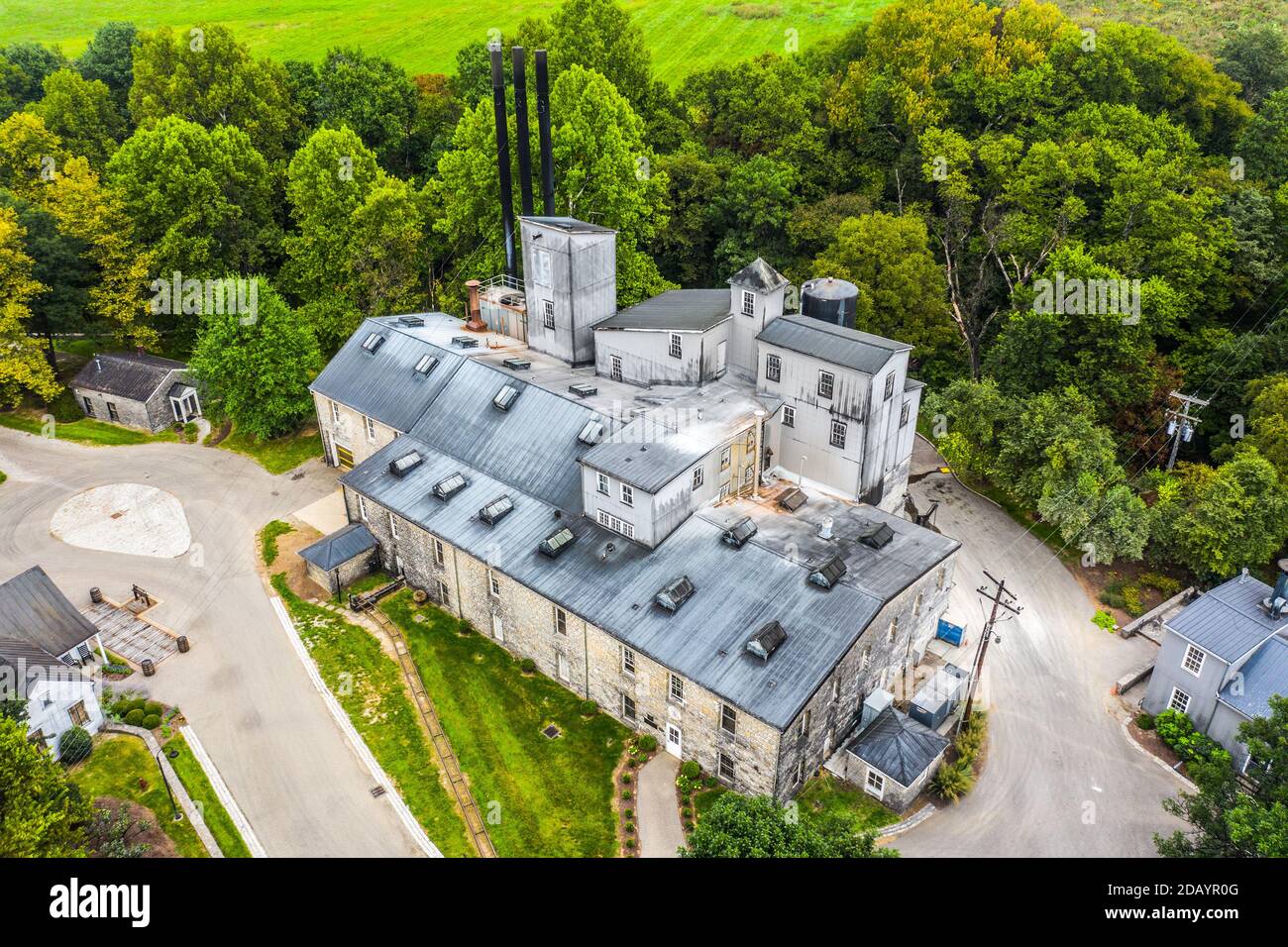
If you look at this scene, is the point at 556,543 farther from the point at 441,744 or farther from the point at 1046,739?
the point at 1046,739

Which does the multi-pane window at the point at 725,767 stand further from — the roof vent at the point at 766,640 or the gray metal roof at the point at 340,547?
the gray metal roof at the point at 340,547

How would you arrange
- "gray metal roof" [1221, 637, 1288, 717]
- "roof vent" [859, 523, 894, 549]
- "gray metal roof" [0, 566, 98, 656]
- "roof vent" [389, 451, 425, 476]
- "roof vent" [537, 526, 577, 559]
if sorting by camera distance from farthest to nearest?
1. "roof vent" [389, 451, 425, 476]
2. "roof vent" [537, 526, 577, 559]
3. "gray metal roof" [0, 566, 98, 656]
4. "roof vent" [859, 523, 894, 549]
5. "gray metal roof" [1221, 637, 1288, 717]

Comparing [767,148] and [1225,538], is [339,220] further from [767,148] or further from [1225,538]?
[1225,538]

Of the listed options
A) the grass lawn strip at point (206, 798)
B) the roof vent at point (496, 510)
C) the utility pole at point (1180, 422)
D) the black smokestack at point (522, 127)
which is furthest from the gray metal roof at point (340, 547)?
the utility pole at point (1180, 422)

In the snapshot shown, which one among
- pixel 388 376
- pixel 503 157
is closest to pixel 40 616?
pixel 388 376

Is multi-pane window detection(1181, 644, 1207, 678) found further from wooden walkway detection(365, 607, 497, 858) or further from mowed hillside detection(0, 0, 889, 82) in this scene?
mowed hillside detection(0, 0, 889, 82)

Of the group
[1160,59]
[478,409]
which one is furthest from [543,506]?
[1160,59]

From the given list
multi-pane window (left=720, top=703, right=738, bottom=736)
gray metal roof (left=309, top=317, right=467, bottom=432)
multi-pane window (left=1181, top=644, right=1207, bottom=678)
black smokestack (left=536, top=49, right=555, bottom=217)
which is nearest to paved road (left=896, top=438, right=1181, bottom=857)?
multi-pane window (left=1181, top=644, right=1207, bottom=678)
